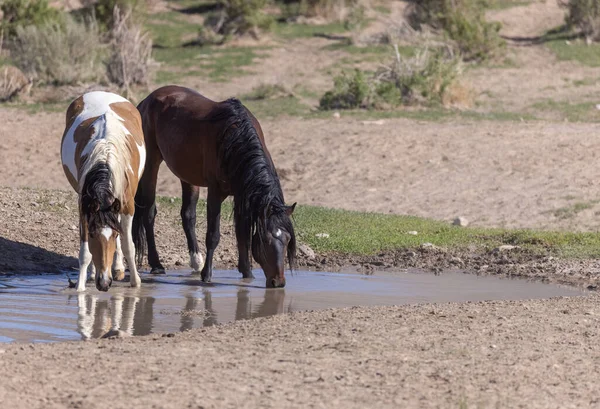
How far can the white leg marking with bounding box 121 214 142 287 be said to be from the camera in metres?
8.62

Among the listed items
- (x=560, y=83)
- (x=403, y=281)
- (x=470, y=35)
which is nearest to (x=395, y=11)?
(x=470, y=35)

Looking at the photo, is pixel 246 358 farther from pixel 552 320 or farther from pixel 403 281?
pixel 403 281

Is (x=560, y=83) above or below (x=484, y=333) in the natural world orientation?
below

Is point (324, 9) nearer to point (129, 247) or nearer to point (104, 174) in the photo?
point (129, 247)

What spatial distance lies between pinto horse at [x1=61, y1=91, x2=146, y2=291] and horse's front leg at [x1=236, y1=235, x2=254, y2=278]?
0.92 metres

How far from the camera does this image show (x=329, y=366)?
577 centimetres

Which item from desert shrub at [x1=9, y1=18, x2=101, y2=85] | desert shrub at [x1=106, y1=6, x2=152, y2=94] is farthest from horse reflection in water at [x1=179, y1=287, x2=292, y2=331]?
desert shrub at [x1=9, y1=18, x2=101, y2=85]

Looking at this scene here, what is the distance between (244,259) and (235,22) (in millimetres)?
21884

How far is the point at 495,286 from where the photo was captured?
9422 millimetres

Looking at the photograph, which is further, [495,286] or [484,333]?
[495,286]

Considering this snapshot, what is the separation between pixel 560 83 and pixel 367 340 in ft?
61.3

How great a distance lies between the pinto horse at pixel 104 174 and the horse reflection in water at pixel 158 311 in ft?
0.79

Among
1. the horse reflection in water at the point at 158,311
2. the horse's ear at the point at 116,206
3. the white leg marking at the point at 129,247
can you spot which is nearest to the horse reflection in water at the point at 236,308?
the horse reflection in water at the point at 158,311

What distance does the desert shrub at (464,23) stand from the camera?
27.0 m
